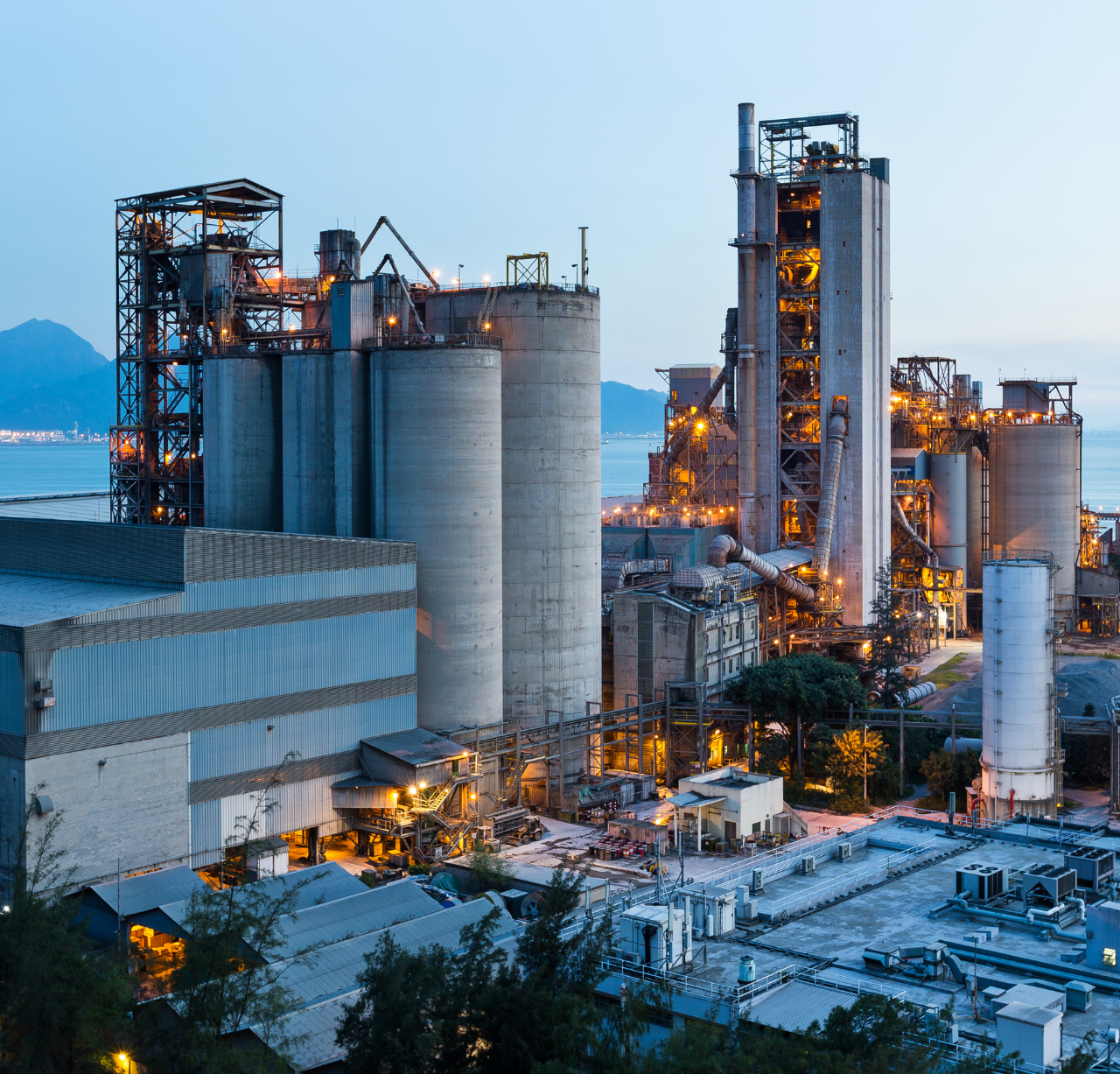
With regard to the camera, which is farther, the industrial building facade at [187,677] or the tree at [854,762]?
the tree at [854,762]

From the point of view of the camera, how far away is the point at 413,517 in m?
57.3

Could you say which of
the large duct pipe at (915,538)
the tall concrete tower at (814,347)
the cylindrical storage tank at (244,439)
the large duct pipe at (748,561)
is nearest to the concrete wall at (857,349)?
the tall concrete tower at (814,347)

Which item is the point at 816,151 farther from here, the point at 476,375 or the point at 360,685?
the point at 360,685

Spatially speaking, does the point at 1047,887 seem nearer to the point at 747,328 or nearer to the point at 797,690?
the point at 797,690

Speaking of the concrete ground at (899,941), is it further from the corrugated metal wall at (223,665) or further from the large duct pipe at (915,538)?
the large duct pipe at (915,538)

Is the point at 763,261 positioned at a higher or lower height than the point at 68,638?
higher

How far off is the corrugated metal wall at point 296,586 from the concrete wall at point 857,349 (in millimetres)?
38864

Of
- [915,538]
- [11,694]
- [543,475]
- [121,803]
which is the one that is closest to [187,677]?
[121,803]

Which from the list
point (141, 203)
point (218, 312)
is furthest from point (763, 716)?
point (141, 203)

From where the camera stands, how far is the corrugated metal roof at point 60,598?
148ft

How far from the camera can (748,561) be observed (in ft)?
253

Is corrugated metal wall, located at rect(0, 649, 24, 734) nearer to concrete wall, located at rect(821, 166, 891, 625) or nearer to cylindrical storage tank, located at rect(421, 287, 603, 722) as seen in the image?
cylindrical storage tank, located at rect(421, 287, 603, 722)

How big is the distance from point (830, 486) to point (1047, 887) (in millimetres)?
51926

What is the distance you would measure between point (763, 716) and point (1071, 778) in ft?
42.8
